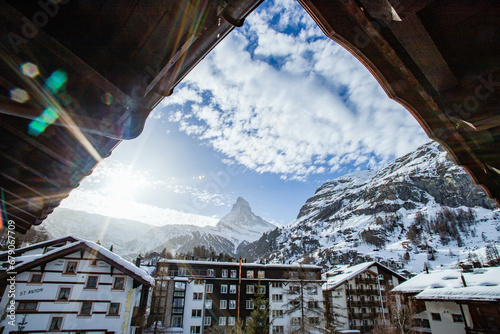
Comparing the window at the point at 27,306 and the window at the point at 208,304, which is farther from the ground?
the window at the point at 27,306

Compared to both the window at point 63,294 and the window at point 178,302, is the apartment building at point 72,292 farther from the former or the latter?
the window at point 178,302

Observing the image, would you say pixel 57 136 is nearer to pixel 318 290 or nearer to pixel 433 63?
pixel 433 63

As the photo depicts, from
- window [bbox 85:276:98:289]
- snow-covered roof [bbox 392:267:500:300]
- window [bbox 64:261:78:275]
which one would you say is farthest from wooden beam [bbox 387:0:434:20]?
snow-covered roof [bbox 392:267:500:300]

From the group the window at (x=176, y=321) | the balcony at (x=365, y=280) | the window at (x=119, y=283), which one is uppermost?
the balcony at (x=365, y=280)

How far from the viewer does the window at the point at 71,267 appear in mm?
19219

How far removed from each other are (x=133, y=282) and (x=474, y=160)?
2290 centimetres

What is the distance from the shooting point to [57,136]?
436cm

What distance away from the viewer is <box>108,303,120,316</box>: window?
722 inches

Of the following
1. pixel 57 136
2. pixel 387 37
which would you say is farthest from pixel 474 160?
pixel 57 136

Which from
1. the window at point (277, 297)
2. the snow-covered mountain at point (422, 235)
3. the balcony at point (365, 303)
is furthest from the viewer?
the snow-covered mountain at point (422, 235)

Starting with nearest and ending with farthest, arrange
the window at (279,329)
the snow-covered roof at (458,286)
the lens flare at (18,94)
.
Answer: the lens flare at (18,94) < the snow-covered roof at (458,286) < the window at (279,329)

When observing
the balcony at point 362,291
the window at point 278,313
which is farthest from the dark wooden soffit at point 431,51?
the balcony at point 362,291

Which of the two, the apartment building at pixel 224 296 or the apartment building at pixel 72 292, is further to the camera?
the apartment building at pixel 224 296

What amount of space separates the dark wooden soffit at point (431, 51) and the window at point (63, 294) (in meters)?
24.3
